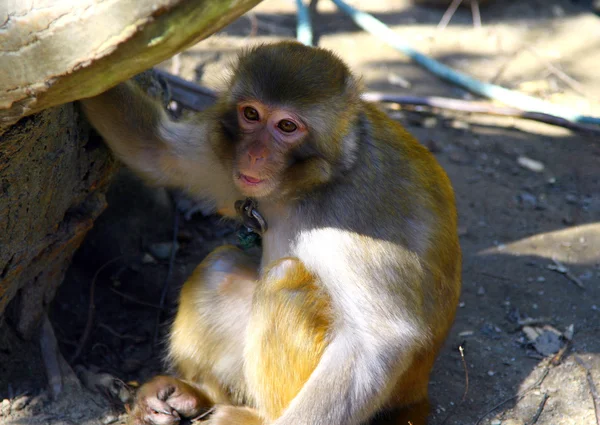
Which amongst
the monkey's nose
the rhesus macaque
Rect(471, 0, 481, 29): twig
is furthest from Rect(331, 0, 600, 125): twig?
the monkey's nose

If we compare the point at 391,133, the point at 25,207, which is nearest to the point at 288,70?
the point at 391,133

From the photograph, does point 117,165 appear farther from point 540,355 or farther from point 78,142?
point 540,355

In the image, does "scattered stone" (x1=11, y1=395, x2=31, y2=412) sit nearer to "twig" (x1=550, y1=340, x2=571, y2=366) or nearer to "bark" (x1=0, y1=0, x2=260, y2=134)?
"bark" (x1=0, y1=0, x2=260, y2=134)

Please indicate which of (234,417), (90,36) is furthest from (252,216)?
(90,36)

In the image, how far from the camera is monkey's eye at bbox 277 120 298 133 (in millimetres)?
3252

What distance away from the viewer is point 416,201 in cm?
353

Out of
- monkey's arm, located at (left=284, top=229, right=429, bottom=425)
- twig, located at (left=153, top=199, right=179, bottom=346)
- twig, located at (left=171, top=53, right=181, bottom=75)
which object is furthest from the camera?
twig, located at (left=171, top=53, right=181, bottom=75)

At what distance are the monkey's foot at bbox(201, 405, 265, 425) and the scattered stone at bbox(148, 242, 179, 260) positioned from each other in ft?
4.92

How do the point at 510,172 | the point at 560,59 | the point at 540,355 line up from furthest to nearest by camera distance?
the point at 560,59, the point at 510,172, the point at 540,355

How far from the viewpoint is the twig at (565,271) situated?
480 cm

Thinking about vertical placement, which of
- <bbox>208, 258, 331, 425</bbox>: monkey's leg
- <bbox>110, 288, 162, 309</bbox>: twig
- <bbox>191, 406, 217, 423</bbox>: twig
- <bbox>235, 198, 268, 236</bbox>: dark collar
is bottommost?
<bbox>191, 406, 217, 423</bbox>: twig

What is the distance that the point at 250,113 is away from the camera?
131 inches

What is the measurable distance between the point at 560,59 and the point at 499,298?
374cm

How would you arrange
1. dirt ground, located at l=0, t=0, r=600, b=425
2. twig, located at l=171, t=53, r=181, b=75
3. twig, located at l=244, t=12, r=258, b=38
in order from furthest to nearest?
twig, located at l=244, t=12, r=258, b=38 < twig, located at l=171, t=53, r=181, b=75 < dirt ground, located at l=0, t=0, r=600, b=425
